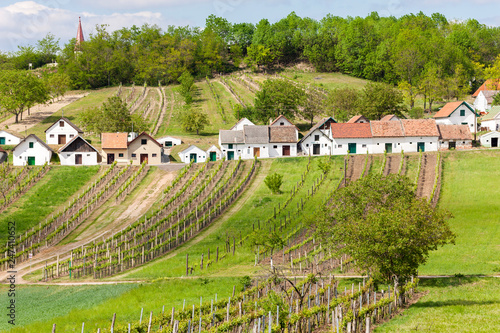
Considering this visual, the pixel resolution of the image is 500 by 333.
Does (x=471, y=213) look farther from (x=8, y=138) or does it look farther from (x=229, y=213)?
(x=8, y=138)

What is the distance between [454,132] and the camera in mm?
Result: 100812

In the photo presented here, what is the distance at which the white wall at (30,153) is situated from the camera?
99.2 meters

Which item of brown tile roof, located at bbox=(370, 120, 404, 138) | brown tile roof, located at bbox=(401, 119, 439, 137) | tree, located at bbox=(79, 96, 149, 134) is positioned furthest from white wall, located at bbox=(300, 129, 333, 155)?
tree, located at bbox=(79, 96, 149, 134)

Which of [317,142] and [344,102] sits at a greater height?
[344,102]

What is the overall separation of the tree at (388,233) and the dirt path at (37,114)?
97.2m

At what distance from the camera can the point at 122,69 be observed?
182 meters

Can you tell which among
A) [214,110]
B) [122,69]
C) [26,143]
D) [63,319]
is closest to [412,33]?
[214,110]

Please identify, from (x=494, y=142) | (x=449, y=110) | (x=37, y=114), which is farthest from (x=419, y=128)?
(x=37, y=114)

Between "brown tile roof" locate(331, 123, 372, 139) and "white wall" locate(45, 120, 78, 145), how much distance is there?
50.2m

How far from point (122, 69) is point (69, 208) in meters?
113

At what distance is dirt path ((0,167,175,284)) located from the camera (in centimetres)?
5872

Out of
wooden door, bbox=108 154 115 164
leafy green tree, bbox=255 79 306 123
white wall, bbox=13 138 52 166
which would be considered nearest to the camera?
white wall, bbox=13 138 52 166

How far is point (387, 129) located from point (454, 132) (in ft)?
37.2

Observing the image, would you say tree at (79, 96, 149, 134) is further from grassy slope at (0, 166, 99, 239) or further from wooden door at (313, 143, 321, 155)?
wooden door at (313, 143, 321, 155)
